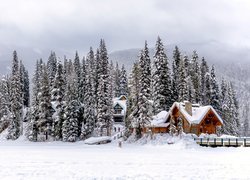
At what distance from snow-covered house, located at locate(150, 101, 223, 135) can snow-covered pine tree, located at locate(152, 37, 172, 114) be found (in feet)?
11.0

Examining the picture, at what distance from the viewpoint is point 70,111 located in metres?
71.4

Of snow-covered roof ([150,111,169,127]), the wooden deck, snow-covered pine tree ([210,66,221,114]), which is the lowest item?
the wooden deck

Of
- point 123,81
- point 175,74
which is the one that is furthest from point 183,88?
point 123,81

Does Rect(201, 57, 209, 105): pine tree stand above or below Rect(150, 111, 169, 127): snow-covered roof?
above

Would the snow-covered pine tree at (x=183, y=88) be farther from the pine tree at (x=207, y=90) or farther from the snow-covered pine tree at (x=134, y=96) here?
the snow-covered pine tree at (x=134, y=96)

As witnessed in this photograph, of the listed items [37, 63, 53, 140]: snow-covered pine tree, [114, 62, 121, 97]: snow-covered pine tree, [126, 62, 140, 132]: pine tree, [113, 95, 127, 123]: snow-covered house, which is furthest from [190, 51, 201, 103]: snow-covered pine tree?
[114, 62, 121, 97]: snow-covered pine tree

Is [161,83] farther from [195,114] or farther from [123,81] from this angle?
[123,81]

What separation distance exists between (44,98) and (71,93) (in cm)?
665

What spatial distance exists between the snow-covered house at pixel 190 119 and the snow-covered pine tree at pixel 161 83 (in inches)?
132

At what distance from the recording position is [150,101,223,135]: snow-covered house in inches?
2594

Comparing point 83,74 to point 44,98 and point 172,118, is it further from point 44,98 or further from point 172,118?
point 172,118

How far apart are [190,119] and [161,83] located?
11.0 metres

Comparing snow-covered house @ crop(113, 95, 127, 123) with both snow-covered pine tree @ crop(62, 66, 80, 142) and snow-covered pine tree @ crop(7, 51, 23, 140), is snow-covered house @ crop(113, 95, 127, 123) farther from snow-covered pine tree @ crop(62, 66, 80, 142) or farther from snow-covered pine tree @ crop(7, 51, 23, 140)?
snow-covered pine tree @ crop(62, 66, 80, 142)

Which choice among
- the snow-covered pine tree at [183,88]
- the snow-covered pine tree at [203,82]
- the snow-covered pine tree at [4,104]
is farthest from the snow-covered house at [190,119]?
the snow-covered pine tree at [4,104]
